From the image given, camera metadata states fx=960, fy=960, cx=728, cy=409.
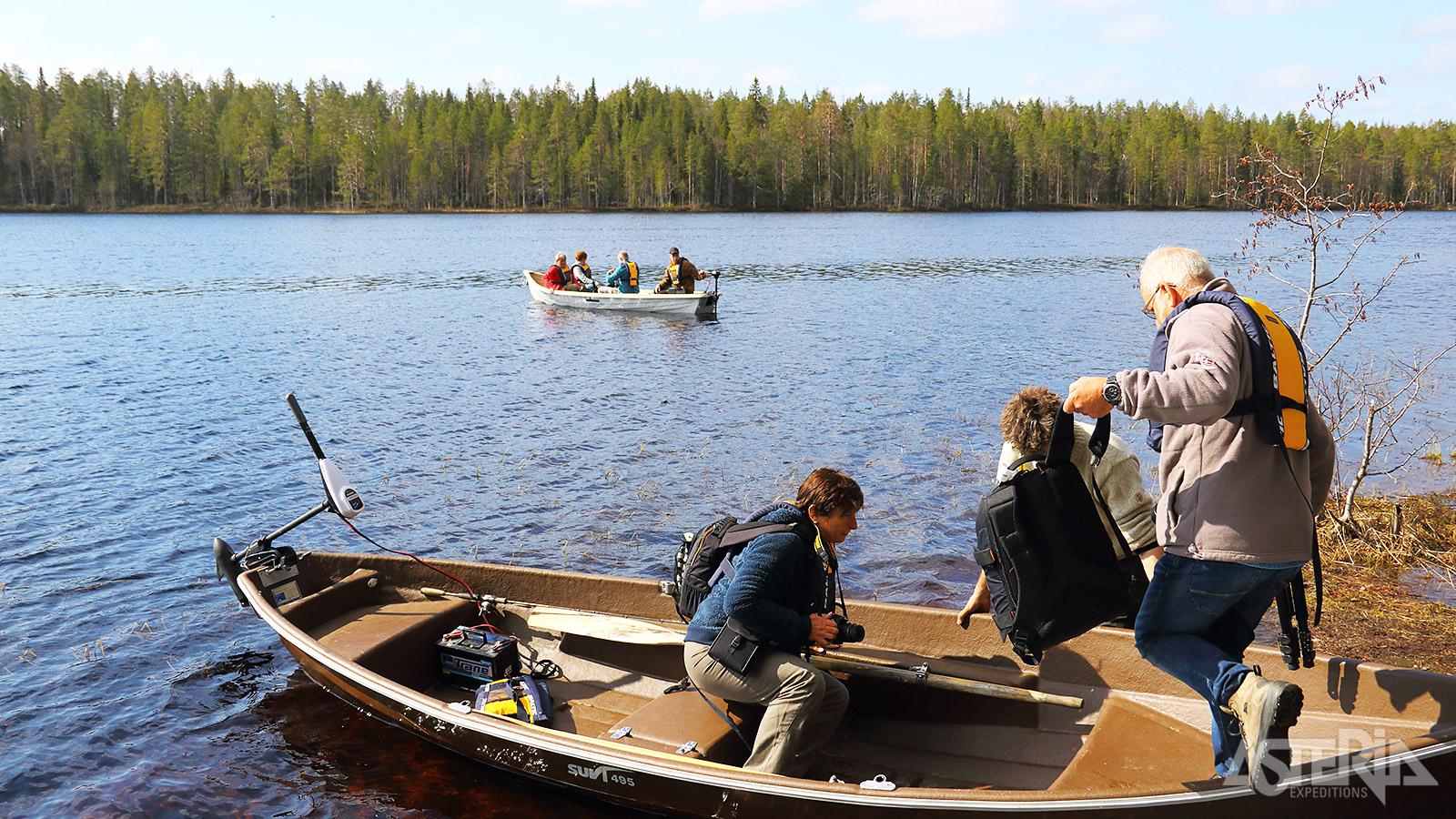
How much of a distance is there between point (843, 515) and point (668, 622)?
2.55 metres

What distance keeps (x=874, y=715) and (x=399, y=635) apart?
3374mm

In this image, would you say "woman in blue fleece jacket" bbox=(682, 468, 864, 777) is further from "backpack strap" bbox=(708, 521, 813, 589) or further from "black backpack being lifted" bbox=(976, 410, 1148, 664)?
"black backpack being lifted" bbox=(976, 410, 1148, 664)

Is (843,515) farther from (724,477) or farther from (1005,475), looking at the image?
(724,477)

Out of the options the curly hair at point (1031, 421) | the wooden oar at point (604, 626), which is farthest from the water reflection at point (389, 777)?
the curly hair at point (1031, 421)

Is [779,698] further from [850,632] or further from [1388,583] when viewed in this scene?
[1388,583]

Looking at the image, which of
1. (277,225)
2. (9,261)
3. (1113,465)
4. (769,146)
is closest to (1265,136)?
(769,146)

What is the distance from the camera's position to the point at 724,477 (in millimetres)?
13062

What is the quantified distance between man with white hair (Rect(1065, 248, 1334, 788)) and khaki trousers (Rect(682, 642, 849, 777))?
1.90m

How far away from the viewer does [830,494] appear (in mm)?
4887

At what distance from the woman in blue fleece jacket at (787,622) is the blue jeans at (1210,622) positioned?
1.54 meters

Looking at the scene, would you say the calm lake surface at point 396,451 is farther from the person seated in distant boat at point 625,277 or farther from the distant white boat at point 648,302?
the person seated in distant boat at point 625,277

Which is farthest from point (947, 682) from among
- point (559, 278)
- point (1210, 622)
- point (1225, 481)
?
point (559, 278)

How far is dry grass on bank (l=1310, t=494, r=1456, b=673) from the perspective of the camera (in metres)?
6.92

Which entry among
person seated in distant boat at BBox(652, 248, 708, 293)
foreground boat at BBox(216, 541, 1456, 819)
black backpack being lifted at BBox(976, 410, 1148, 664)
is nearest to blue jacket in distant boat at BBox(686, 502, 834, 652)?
foreground boat at BBox(216, 541, 1456, 819)
